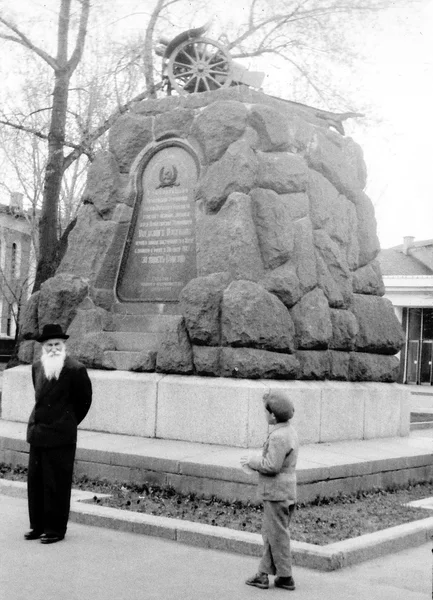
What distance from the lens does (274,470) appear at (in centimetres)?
585

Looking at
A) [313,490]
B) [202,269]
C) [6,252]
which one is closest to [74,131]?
[202,269]

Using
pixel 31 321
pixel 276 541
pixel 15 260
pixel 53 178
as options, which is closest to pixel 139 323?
pixel 31 321

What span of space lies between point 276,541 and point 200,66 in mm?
7711

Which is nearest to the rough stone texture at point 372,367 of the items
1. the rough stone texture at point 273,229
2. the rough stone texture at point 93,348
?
the rough stone texture at point 273,229

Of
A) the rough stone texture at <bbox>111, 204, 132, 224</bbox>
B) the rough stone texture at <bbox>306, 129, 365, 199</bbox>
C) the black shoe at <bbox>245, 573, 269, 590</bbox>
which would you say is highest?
the rough stone texture at <bbox>306, 129, 365, 199</bbox>

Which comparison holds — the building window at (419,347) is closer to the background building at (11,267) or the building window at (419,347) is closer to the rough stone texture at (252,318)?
the background building at (11,267)

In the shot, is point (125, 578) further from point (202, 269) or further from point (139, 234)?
point (139, 234)

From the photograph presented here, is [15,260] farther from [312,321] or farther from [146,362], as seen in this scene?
[312,321]

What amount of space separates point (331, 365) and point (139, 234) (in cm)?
279

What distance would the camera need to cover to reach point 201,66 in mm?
12078

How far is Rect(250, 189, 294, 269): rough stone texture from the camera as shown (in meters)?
10.3

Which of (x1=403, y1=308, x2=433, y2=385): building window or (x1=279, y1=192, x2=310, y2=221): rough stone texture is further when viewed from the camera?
(x1=403, y1=308, x2=433, y2=385): building window

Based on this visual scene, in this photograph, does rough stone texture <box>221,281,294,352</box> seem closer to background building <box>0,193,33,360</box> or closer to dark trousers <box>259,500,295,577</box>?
dark trousers <box>259,500,295,577</box>

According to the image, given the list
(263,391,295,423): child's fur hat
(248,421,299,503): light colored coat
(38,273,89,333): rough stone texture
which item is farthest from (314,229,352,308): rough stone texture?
(248,421,299,503): light colored coat
